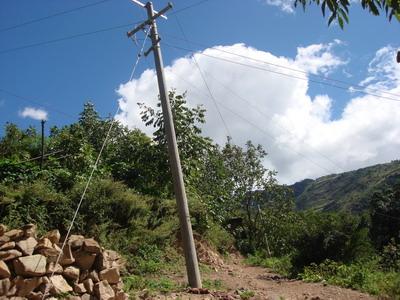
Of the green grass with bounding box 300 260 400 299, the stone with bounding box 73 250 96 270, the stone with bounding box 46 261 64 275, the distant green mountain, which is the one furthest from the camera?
the distant green mountain

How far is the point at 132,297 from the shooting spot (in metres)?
8.62

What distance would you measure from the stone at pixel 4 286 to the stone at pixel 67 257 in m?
1.06

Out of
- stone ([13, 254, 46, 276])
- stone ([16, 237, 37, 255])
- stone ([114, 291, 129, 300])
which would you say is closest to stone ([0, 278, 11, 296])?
stone ([13, 254, 46, 276])

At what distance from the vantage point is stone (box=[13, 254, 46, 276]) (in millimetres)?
7496

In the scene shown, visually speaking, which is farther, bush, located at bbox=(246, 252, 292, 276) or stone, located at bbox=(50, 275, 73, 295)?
bush, located at bbox=(246, 252, 292, 276)

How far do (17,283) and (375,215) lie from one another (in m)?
39.0

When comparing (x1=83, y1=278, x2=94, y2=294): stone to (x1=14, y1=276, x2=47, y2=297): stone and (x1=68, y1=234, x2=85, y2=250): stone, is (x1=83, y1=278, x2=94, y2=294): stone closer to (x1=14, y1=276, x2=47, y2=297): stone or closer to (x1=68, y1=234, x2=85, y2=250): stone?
(x1=68, y1=234, x2=85, y2=250): stone

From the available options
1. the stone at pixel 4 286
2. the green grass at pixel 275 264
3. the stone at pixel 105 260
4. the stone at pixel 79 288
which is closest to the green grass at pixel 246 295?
the stone at pixel 105 260

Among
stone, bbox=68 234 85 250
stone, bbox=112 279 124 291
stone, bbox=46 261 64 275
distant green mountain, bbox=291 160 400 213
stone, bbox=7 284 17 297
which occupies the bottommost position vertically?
stone, bbox=112 279 124 291

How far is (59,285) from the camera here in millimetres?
7754

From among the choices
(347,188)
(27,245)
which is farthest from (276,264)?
(347,188)

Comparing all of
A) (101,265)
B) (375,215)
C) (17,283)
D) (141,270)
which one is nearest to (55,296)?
(17,283)

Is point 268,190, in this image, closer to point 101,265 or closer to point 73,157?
point 73,157

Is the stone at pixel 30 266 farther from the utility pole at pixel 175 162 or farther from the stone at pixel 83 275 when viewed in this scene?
the utility pole at pixel 175 162
